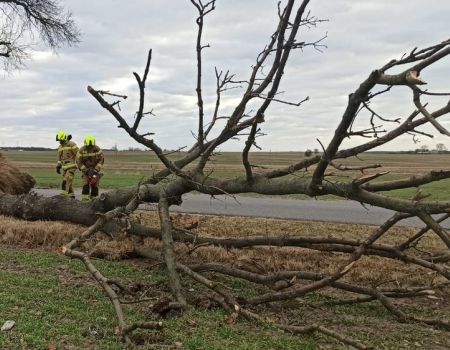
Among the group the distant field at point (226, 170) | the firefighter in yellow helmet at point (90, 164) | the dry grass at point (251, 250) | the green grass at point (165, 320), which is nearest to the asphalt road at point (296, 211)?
the distant field at point (226, 170)

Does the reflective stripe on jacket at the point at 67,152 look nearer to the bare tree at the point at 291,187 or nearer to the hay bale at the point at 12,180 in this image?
the hay bale at the point at 12,180

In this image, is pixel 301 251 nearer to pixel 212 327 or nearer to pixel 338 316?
pixel 338 316

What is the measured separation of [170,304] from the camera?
4398mm

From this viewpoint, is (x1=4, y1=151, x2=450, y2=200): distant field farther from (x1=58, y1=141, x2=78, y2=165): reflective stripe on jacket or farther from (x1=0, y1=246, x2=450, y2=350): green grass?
(x1=58, y1=141, x2=78, y2=165): reflective stripe on jacket

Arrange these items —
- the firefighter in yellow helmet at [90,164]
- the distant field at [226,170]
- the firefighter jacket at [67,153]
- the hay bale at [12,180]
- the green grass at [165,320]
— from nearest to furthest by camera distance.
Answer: the green grass at [165,320] < the distant field at [226,170] < the hay bale at [12,180] < the firefighter in yellow helmet at [90,164] < the firefighter jacket at [67,153]

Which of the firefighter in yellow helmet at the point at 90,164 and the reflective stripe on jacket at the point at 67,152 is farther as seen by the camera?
the reflective stripe on jacket at the point at 67,152

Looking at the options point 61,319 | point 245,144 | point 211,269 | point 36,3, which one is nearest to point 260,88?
point 245,144

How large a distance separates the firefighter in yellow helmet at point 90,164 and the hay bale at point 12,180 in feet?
4.50

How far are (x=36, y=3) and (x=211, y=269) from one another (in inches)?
672

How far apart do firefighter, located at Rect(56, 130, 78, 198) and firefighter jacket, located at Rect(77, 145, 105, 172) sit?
2.83 feet

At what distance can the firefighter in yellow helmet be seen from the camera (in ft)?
38.5

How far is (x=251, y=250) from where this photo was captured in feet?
22.3

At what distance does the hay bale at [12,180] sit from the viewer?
442 inches

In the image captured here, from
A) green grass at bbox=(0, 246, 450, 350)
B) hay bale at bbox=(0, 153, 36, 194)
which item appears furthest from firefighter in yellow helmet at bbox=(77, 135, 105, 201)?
green grass at bbox=(0, 246, 450, 350)
